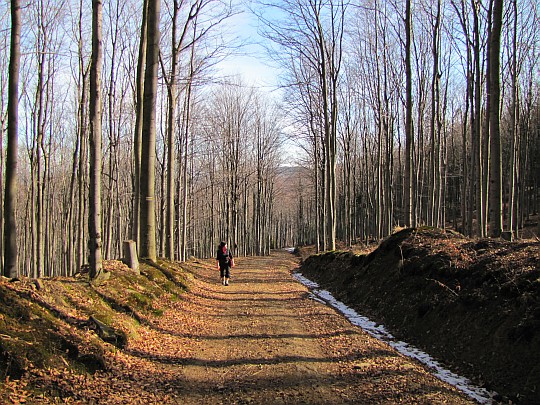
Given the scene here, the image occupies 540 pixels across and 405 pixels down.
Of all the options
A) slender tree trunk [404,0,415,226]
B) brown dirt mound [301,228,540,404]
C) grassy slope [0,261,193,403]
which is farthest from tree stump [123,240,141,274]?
slender tree trunk [404,0,415,226]

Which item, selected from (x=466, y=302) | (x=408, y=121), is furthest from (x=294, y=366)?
(x=408, y=121)

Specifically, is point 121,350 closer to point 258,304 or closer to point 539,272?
point 258,304

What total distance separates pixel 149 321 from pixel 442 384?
17.6 feet

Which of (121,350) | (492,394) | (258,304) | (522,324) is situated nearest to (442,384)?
(492,394)

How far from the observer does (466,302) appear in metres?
7.32

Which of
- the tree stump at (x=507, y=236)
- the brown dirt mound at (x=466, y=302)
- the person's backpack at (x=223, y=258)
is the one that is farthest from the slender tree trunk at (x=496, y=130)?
the person's backpack at (x=223, y=258)

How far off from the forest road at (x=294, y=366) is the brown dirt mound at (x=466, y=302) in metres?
0.81

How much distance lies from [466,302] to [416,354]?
136 cm

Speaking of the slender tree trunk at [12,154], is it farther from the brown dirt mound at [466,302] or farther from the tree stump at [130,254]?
the brown dirt mound at [466,302]

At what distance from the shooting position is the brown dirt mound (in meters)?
5.42

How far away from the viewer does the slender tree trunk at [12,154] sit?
8594 mm

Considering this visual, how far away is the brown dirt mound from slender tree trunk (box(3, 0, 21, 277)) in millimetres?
8422

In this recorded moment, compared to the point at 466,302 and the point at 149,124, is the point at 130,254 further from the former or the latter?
the point at 466,302

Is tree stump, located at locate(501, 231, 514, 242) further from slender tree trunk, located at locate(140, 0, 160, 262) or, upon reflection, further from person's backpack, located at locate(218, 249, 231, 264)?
slender tree trunk, located at locate(140, 0, 160, 262)
